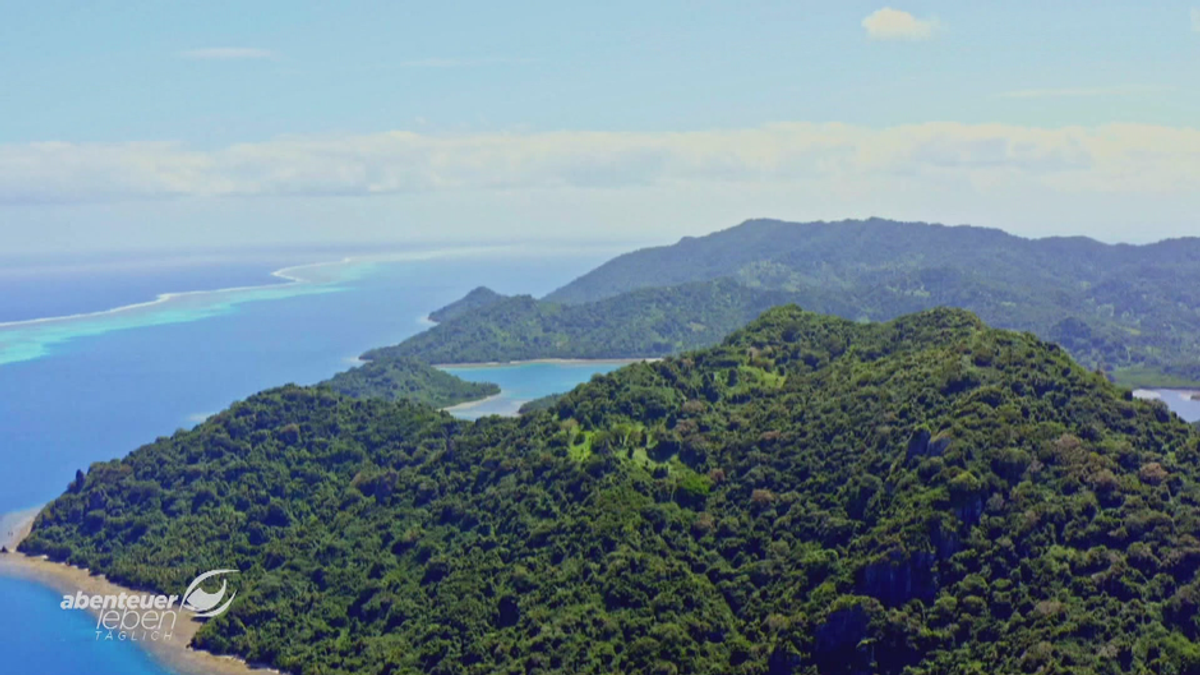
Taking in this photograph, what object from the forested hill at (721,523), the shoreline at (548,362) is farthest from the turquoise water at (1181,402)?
the shoreline at (548,362)

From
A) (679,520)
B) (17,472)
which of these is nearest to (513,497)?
(679,520)

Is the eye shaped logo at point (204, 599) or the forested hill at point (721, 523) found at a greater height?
the forested hill at point (721, 523)

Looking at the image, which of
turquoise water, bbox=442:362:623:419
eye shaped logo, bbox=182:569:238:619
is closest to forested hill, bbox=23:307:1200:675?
eye shaped logo, bbox=182:569:238:619

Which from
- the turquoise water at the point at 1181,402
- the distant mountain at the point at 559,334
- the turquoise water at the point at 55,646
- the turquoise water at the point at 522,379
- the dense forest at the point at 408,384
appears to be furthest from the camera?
the distant mountain at the point at 559,334

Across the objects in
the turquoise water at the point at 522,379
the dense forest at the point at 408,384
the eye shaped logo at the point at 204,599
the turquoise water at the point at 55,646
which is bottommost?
the turquoise water at the point at 55,646

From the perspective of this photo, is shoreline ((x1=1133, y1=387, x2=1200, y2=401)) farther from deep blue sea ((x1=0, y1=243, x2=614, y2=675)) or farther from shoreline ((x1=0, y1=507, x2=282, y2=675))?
shoreline ((x1=0, y1=507, x2=282, y2=675))

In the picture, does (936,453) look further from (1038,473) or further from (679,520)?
(679,520)

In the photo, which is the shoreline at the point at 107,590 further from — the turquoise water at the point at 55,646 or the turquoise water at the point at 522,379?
the turquoise water at the point at 522,379

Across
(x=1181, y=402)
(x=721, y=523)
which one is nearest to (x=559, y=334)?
(x=1181, y=402)
